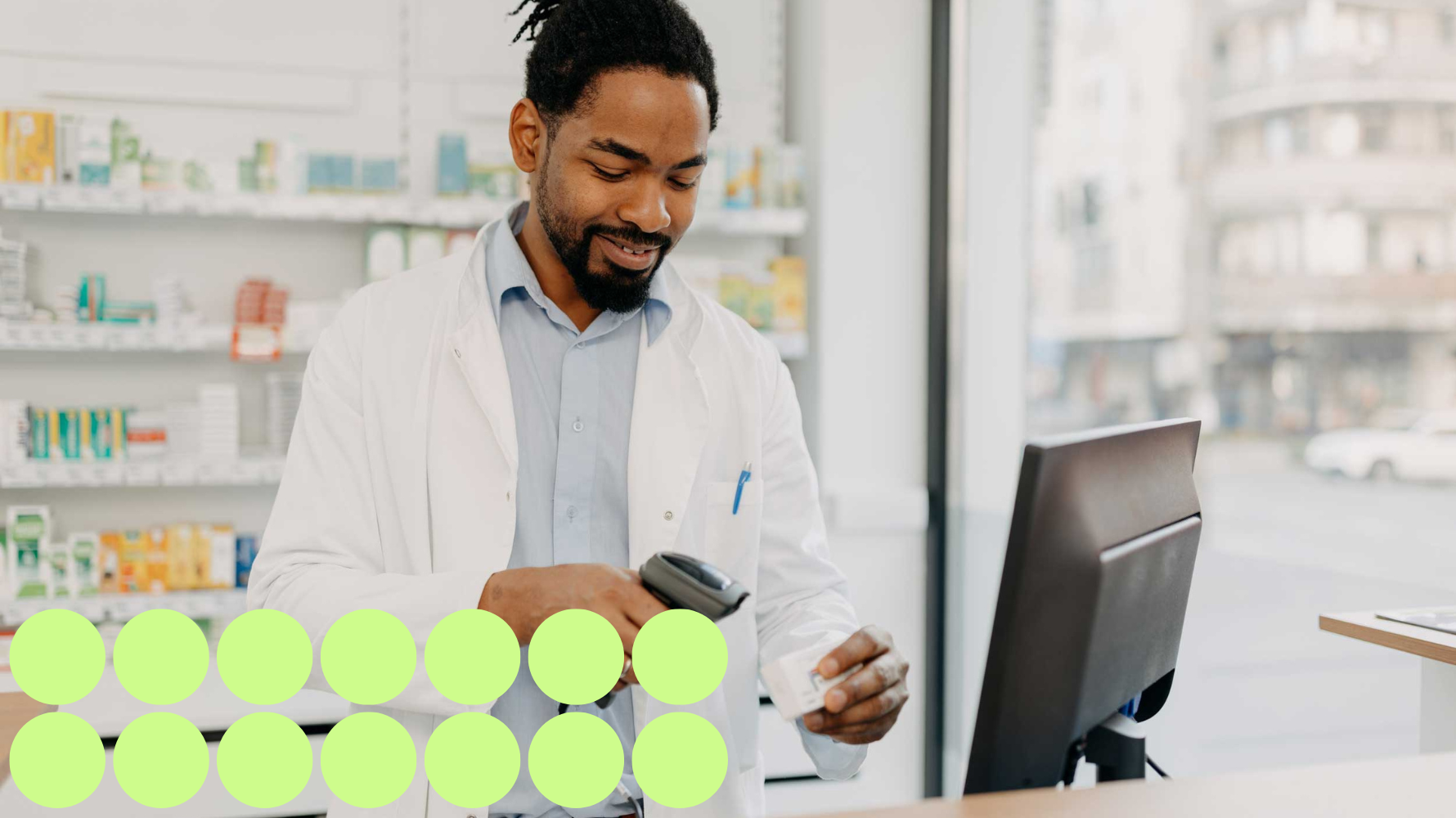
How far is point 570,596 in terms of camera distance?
1106mm

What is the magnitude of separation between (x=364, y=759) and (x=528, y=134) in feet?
3.01

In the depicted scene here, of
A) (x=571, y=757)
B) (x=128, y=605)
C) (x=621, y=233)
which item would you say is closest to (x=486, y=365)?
(x=621, y=233)

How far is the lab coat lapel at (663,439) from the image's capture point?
148 centimetres

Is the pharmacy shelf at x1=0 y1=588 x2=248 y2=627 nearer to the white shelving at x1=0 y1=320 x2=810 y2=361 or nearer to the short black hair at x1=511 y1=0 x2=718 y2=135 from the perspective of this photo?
the white shelving at x1=0 y1=320 x2=810 y2=361

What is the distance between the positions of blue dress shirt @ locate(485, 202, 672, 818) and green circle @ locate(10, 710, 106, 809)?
447 mm

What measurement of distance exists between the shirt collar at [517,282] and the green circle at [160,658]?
1.94 feet

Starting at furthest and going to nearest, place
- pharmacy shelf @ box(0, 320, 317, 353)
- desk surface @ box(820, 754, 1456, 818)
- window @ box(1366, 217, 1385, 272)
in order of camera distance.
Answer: pharmacy shelf @ box(0, 320, 317, 353), window @ box(1366, 217, 1385, 272), desk surface @ box(820, 754, 1456, 818)

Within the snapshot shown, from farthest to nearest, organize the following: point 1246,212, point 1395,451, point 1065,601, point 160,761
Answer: point 1246,212
point 1395,451
point 160,761
point 1065,601

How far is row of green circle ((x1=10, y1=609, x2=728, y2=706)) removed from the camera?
3.23 ft

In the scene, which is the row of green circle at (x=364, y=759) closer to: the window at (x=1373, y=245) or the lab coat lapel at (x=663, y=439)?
the lab coat lapel at (x=663, y=439)

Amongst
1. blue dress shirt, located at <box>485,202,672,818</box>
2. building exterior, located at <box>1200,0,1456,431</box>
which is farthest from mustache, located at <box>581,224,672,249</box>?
building exterior, located at <box>1200,0,1456,431</box>

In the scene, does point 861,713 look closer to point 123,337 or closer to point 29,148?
point 123,337

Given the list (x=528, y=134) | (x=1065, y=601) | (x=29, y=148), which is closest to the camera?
(x=1065, y=601)

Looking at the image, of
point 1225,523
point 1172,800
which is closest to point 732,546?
point 1172,800
